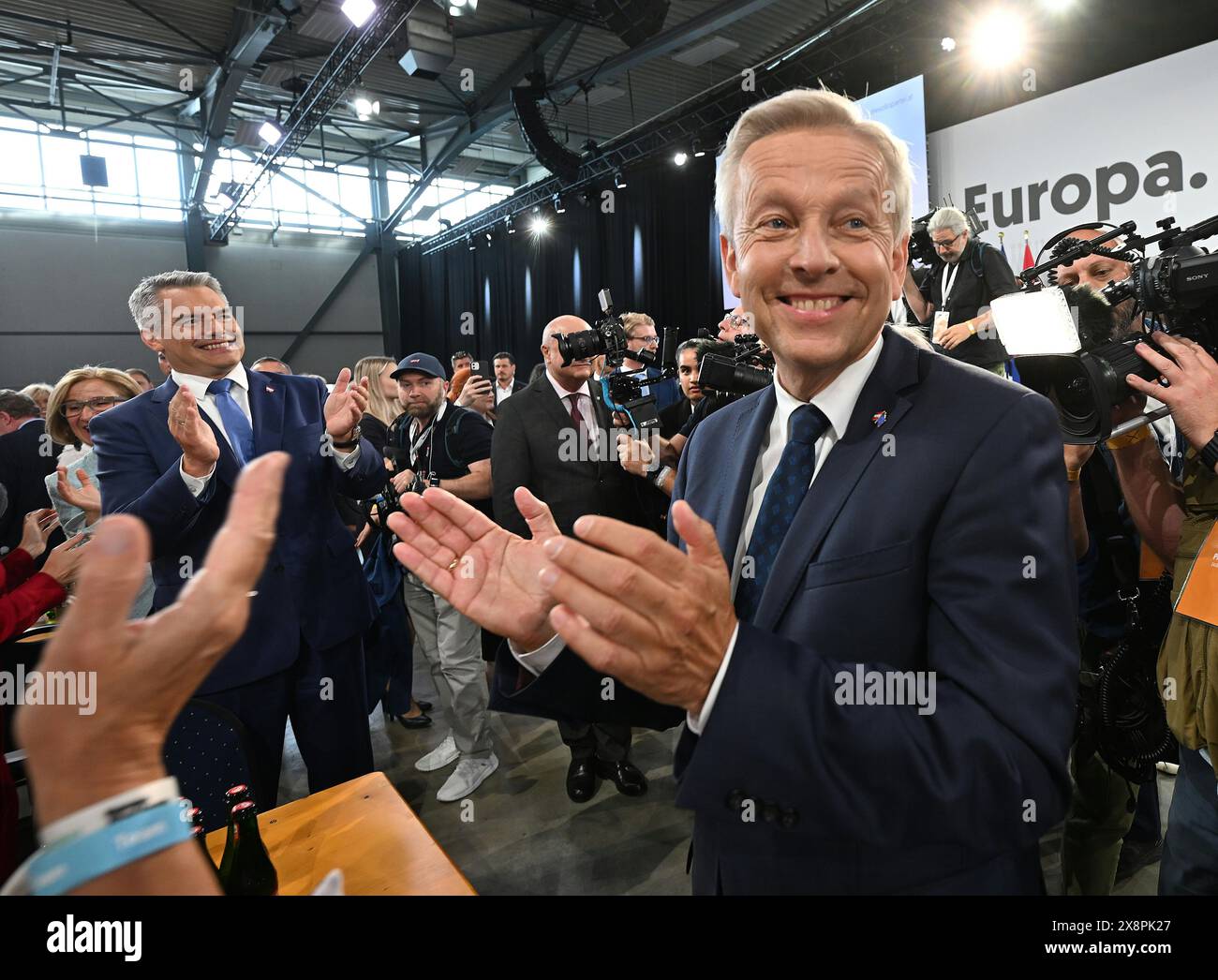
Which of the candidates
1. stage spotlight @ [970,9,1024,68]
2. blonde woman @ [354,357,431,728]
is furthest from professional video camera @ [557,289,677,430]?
stage spotlight @ [970,9,1024,68]

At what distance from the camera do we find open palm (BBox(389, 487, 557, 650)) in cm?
69

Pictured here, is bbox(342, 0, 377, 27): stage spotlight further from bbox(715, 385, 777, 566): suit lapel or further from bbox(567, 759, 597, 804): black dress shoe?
bbox(715, 385, 777, 566): suit lapel

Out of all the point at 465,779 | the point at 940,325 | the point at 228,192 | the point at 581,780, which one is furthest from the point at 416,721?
the point at 228,192

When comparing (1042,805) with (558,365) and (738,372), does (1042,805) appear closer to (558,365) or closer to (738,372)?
(738,372)

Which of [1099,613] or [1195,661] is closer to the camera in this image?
[1195,661]

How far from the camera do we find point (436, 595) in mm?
2812

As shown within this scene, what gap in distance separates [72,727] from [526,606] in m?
0.41

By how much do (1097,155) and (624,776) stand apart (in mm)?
5040

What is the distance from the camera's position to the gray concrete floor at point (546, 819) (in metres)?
1.59

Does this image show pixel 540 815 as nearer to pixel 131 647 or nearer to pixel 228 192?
pixel 131 647

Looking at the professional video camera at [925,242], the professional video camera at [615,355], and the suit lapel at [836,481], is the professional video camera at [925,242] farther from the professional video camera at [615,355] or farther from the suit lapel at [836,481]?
the suit lapel at [836,481]

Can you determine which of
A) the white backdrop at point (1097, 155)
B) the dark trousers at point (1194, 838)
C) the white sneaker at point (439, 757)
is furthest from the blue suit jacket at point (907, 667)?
the white backdrop at point (1097, 155)

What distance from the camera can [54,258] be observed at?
10.9 m

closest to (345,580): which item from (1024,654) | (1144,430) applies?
(1024,654)
